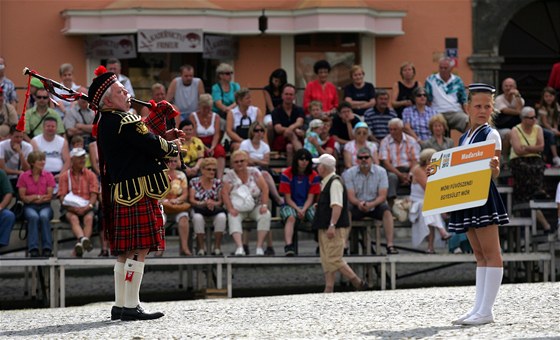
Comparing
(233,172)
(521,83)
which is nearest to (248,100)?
(233,172)

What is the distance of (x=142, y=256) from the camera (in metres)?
10.7

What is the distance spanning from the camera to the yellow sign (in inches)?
376

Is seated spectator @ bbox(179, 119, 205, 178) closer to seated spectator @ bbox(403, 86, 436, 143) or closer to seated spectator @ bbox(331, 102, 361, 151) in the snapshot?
seated spectator @ bbox(331, 102, 361, 151)

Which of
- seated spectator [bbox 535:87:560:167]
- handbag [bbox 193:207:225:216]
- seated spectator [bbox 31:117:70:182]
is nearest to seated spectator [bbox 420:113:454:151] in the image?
seated spectator [bbox 535:87:560:167]

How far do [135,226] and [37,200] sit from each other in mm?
6339

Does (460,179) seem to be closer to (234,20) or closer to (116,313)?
(116,313)

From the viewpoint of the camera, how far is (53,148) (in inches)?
686

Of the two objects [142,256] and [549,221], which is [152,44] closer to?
[549,221]

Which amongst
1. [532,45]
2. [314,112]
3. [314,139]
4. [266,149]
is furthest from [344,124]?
[532,45]

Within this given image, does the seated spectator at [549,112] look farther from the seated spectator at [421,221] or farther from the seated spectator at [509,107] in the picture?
the seated spectator at [421,221]

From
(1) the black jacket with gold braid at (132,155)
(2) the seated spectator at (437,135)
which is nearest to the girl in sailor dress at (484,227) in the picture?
(1) the black jacket with gold braid at (132,155)

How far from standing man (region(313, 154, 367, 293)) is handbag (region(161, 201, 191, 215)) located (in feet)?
5.50

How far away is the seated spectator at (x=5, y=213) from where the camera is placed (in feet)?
53.7

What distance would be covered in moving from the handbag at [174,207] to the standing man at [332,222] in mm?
1678
